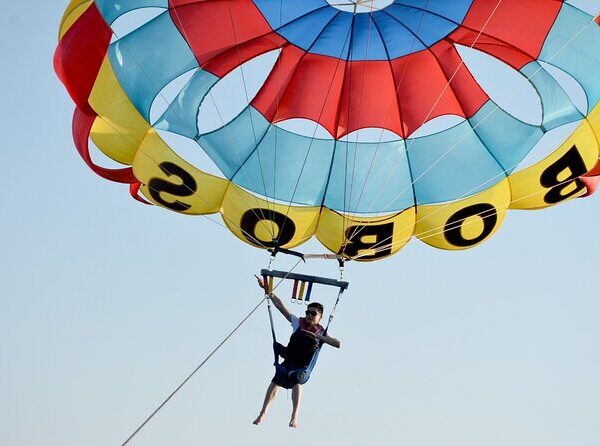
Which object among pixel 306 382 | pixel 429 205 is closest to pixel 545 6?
pixel 429 205

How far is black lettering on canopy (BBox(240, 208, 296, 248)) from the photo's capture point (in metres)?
10.7

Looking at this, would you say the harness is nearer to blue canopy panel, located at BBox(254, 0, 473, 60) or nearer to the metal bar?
the metal bar

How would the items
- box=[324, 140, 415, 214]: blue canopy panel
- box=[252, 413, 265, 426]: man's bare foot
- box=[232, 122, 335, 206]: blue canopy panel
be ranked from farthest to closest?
box=[324, 140, 415, 214]: blue canopy panel
box=[232, 122, 335, 206]: blue canopy panel
box=[252, 413, 265, 426]: man's bare foot

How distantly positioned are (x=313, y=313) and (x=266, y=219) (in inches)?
55.1

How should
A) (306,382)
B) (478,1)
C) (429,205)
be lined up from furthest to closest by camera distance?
(429,205)
(478,1)
(306,382)

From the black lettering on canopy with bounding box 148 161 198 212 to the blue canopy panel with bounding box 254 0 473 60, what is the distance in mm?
1488

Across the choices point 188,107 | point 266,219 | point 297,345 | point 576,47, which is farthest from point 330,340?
point 576,47

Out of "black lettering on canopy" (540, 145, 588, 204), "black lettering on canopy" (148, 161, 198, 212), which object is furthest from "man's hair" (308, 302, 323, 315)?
"black lettering on canopy" (540, 145, 588, 204)

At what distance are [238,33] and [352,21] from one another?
1016 millimetres

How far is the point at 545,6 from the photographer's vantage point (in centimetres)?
1009

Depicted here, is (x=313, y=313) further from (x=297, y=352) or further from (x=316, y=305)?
(x=297, y=352)

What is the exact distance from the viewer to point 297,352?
954 cm

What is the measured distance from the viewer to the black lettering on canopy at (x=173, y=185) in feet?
34.5

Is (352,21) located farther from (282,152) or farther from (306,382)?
(306,382)
